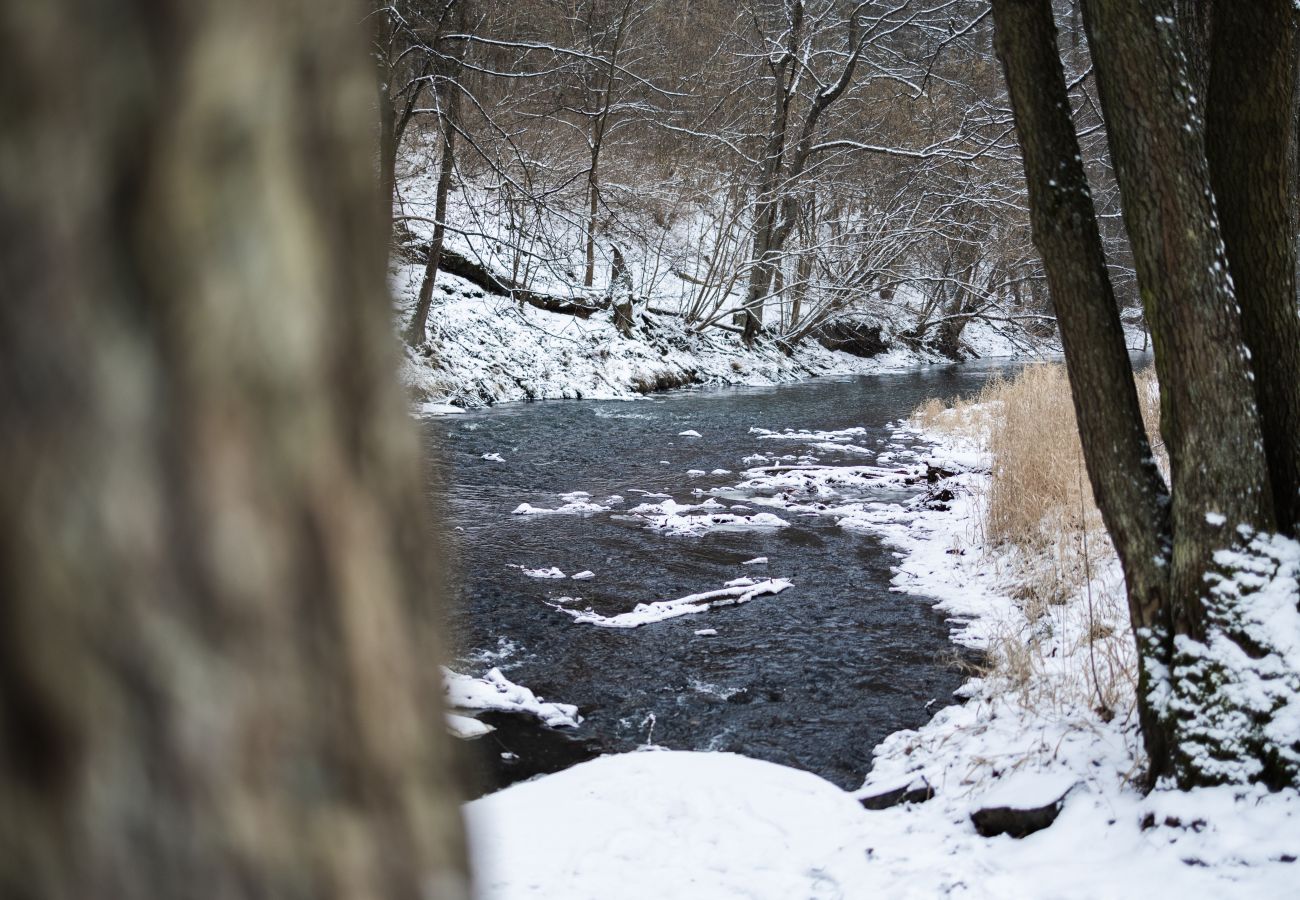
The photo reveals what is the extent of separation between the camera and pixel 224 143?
355mm

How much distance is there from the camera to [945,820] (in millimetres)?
3402

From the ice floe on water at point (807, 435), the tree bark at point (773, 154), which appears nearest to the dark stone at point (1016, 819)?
the ice floe on water at point (807, 435)

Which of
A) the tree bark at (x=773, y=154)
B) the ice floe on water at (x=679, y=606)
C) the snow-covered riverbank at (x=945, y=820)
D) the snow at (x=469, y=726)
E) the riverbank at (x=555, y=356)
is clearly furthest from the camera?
the tree bark at (x=773, y=154)

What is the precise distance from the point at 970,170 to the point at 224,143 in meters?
18.4

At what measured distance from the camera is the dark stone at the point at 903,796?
366 cm

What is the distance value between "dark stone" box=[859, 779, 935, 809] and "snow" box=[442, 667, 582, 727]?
1.51m

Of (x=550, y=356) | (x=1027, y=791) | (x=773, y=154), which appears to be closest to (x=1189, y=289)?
(x=1027, y=791)

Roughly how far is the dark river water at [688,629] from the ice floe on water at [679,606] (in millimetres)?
78

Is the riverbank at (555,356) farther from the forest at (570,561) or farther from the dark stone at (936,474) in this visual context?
the dark stone at (936,474)

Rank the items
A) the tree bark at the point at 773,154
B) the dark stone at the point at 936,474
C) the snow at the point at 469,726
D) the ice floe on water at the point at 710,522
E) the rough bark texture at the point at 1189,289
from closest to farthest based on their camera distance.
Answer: the rough bark texture at the point at 1189,289, the snow at the point at 469,726, the ice floe on water at the point at 710,522, the dark stone at the point at 936,474, the tree bark at the point at 773,154

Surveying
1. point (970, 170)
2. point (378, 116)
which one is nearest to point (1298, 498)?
point (378, 116)

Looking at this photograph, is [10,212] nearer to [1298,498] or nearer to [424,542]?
[424,542]

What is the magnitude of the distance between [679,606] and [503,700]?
1.68 metres

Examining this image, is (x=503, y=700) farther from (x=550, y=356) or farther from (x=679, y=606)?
(x=550, y=356)
